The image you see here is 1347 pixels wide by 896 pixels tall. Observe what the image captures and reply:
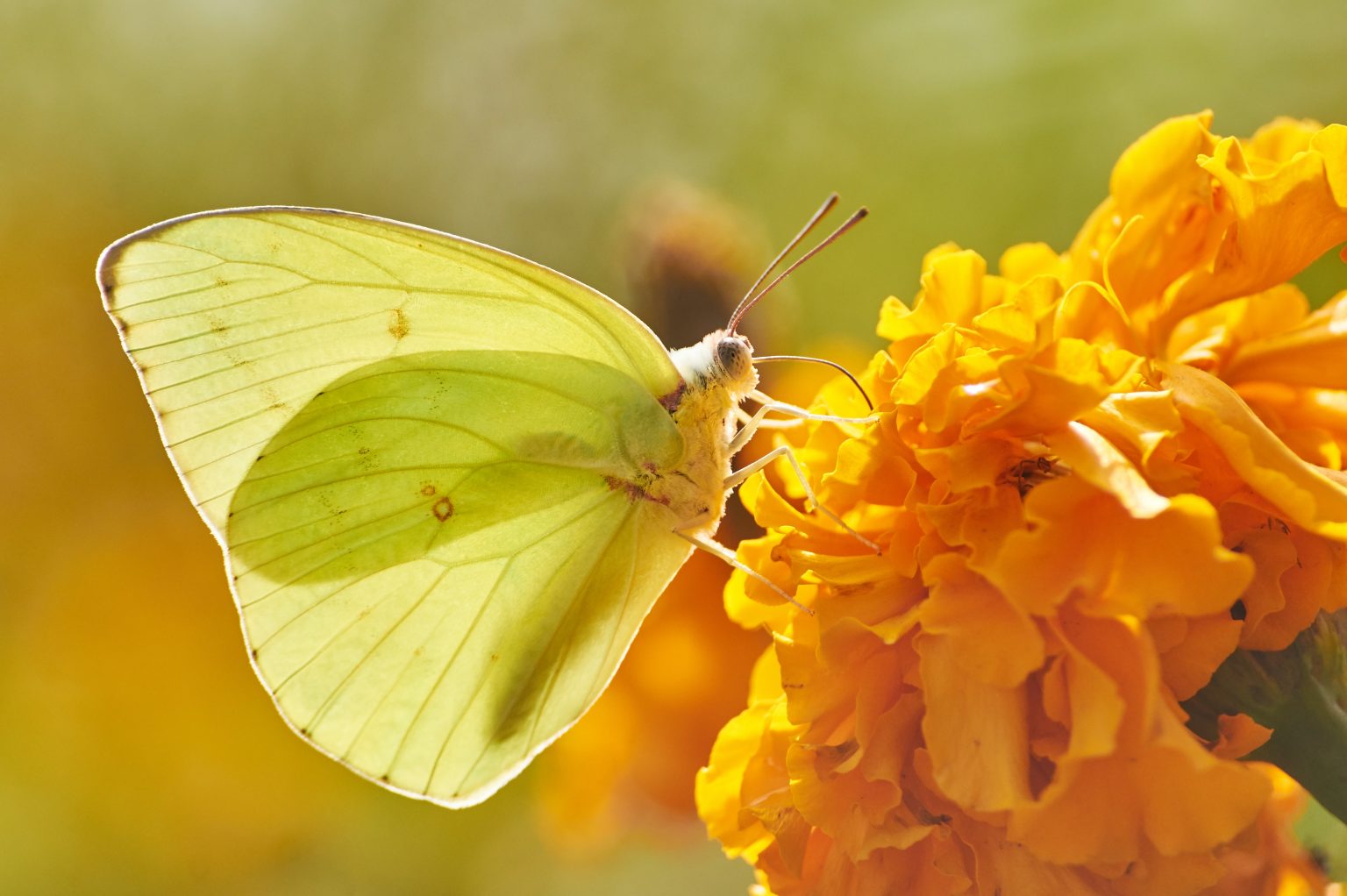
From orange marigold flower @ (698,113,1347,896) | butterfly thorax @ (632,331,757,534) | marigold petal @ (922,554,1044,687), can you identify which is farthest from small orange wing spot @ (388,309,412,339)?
marigold petal @ (922,554,1044,687)

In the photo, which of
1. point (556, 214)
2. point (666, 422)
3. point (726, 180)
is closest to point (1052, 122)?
point (726, 180)

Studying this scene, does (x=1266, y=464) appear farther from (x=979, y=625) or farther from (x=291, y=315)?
(x=291, y=315)

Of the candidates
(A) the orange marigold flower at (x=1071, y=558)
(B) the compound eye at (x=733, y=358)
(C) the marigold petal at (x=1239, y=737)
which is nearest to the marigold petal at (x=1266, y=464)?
(A) the orange marigold flower at (x=1071, y=558)

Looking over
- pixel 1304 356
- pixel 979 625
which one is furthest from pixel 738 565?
pixel 1304 356

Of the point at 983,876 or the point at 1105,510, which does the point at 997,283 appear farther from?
the point at 983,876

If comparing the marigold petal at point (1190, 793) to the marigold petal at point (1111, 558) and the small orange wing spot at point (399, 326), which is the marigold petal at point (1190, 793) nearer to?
the marigold petal at point (1111, 558)

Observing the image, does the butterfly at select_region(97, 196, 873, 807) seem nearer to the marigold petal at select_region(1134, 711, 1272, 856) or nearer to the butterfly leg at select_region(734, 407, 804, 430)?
the butterfly leg at select_region(734, 407, 804, 430)

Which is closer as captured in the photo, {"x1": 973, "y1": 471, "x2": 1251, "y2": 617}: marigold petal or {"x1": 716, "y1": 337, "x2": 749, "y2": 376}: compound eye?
{"x1": 973, "y1": 471, "x2": 1251, "y2": 617}: marigold petal
